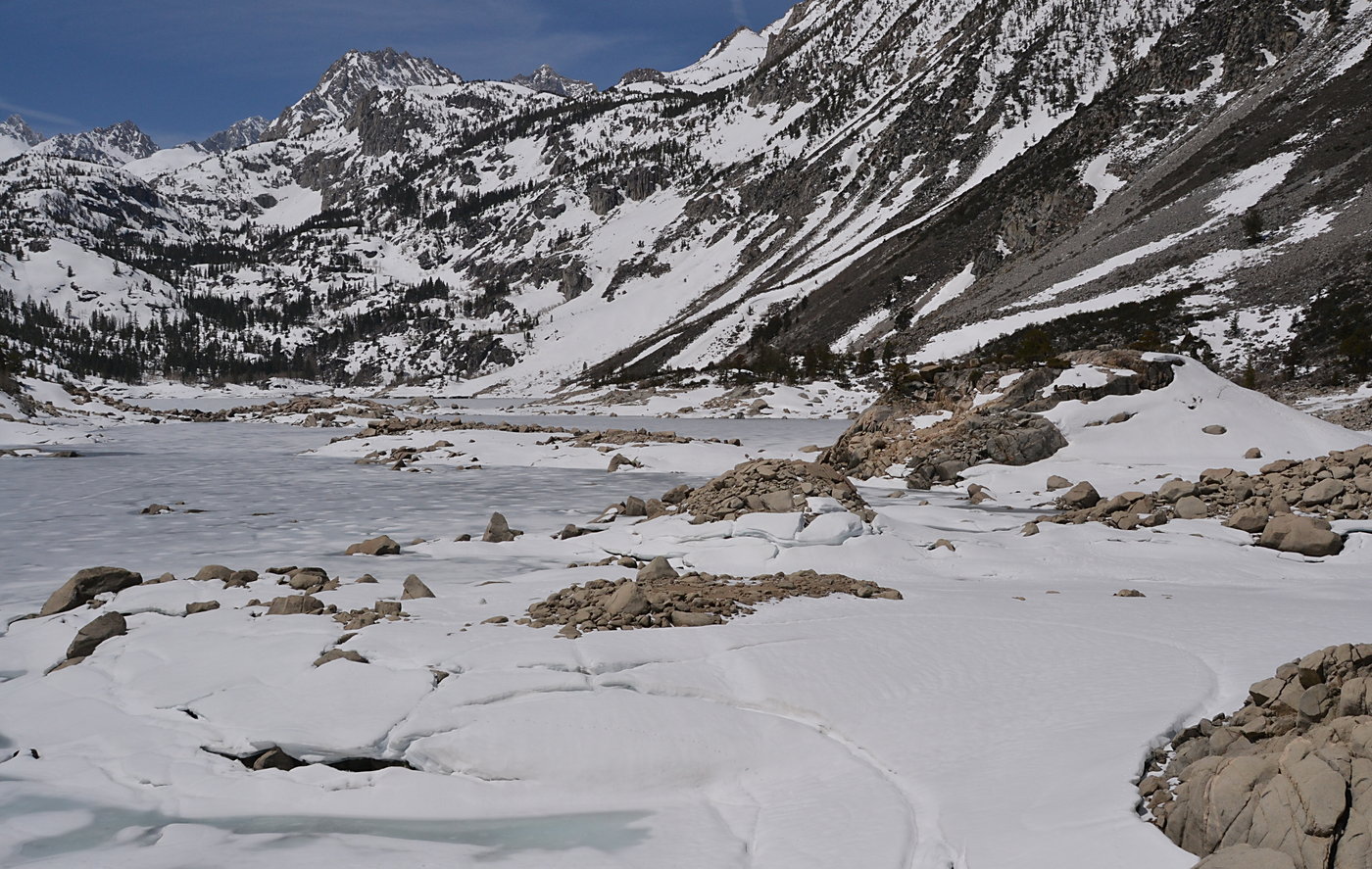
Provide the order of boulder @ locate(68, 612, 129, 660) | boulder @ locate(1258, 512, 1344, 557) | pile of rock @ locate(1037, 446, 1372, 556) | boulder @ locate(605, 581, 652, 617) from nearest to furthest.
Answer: boulder @ locate(68, 612, 129, 660)
boulder @ locate(605, 581, 652, 617)
boulder @ locate(1258, 512, 1344, 557)
pile of rock @ locate(1037, 446, 1372, 556)

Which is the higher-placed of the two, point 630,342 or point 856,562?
point 630,342

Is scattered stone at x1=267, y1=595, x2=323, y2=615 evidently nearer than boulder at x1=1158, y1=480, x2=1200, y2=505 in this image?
Yes

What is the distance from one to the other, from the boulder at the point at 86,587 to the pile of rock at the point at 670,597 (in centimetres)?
592

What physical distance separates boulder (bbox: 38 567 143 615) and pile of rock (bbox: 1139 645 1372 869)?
11.7m

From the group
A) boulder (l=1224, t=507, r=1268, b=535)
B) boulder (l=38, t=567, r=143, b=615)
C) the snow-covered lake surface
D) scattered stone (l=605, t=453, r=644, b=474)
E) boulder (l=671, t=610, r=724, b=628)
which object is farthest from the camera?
scattered stone (l=605, t=453, r=644, b=474)

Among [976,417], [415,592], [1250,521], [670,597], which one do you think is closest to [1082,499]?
[1250,521]

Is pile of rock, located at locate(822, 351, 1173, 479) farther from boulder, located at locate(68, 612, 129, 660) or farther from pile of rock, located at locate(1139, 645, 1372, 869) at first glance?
boulder, located at locate(68, 612, 129, 660)

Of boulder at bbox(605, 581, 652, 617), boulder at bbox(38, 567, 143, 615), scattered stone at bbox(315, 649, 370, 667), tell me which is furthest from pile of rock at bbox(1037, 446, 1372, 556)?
boulder at bbox(38, 567, 143, 615)

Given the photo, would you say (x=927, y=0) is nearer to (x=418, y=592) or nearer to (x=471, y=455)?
(x=471, y=455)

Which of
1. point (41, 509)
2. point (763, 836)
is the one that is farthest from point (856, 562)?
point (41, 509)

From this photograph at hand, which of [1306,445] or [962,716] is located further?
[1306,445]

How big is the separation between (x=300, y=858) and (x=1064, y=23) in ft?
484

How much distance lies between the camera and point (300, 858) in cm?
461

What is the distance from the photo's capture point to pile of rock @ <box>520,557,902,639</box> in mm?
8508
